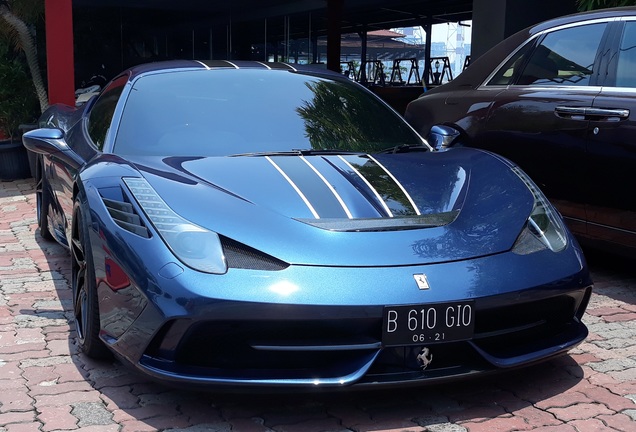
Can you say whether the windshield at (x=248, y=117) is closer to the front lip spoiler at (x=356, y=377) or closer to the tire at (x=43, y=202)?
the front lip spoiler at (x=356, y=377)

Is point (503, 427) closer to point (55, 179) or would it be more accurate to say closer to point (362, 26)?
point (55, 179)

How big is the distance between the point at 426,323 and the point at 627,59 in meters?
2.48

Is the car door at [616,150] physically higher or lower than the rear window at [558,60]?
lower

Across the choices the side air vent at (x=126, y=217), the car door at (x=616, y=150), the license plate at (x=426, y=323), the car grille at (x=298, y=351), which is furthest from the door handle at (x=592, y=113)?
the side air vent at (x=126, y=217)

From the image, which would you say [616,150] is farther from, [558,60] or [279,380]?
[279,380]

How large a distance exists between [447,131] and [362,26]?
1776 cm

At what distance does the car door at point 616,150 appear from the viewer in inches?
Result: 160

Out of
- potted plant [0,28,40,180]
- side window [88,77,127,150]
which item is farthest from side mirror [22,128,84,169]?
potted plant [0,28,40,180]

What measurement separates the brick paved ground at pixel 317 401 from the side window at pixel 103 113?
941mm

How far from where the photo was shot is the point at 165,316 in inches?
98.4

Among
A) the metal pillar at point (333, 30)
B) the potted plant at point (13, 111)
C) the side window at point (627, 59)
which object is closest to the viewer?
the side window at point (627, 59)

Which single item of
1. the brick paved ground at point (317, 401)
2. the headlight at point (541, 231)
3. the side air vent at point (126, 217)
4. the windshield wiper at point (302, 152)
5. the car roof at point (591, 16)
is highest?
the car roof at point (591, 16)

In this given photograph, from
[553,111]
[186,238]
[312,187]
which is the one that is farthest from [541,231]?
[553,111]

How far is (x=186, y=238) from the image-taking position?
2650 mm
